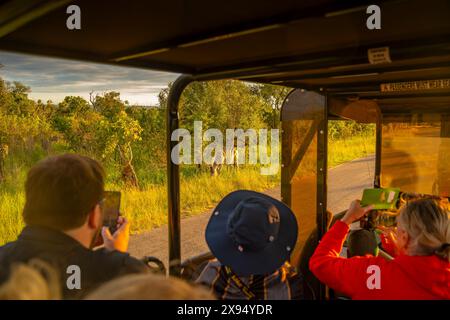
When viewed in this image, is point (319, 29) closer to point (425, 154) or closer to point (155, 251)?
point (425, 154)

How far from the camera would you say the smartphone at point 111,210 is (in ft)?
6.25

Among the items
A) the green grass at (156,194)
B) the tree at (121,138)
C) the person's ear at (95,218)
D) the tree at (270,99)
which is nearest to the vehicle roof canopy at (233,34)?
the person's ear at (95,218)

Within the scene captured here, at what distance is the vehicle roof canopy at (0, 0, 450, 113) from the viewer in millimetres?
1670

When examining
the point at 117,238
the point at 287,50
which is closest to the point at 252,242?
the point at 117,238

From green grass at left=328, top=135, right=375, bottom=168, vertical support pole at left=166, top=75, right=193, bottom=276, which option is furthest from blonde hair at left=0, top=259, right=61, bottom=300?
green grass at left=328, top=135, right=375, bottom=168

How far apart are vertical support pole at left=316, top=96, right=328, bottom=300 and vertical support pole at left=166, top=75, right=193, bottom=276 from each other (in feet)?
4.66

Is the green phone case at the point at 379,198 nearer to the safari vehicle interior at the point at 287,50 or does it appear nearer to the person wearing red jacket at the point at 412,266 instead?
the person wearing red jacket at the point at 412,266

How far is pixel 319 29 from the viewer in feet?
6.77

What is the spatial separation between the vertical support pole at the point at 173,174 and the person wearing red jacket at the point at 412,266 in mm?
1287

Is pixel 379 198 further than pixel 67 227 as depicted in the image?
Yes

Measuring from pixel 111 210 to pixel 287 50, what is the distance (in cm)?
145

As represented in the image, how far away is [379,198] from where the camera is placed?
258cm

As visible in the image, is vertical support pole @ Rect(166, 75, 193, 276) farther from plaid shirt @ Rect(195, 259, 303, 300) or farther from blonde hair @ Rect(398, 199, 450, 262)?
blonde hair @ Rect(398, 199, 450, 262)

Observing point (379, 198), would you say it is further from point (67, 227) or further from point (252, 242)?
point (67, 227)
